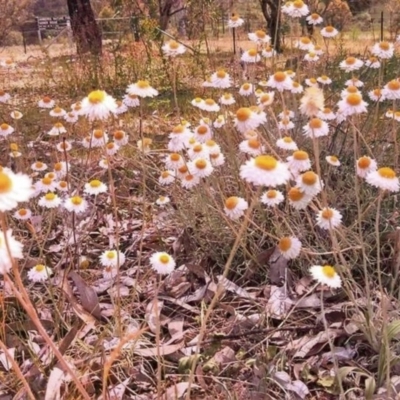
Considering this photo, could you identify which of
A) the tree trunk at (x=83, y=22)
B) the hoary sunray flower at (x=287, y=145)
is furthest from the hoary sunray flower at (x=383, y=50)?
the tree trunk at (x=83, y=22)

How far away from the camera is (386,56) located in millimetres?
2238

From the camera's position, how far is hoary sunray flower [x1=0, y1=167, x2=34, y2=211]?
89 centimetres

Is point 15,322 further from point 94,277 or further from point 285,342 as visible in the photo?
point 285,342

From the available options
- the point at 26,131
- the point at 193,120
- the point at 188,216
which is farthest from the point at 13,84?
the point at 188,216

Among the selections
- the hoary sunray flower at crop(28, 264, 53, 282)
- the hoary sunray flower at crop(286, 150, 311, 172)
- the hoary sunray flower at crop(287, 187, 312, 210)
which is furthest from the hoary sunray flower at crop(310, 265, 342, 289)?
the hoary sunray flower at crop(28, 264, 53, 282)

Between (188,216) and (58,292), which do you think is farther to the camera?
(188,216)

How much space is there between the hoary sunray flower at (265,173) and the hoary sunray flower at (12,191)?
360 mm

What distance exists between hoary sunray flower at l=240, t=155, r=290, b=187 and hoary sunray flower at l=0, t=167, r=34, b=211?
1.18ft

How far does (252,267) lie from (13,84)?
5.18m

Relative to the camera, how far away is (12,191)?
0.91m

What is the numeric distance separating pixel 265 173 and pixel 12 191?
41 centimetres

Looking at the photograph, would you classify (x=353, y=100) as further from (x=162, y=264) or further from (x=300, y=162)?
(x=162, y=264)

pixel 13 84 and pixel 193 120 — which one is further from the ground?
pixel 193 120

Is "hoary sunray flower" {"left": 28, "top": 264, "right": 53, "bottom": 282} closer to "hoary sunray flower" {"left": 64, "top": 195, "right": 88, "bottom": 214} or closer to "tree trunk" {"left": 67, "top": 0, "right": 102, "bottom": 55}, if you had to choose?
"hoary sunray flower" {"left": 64, "top": 195, "right": 88, "bottom": 214}
